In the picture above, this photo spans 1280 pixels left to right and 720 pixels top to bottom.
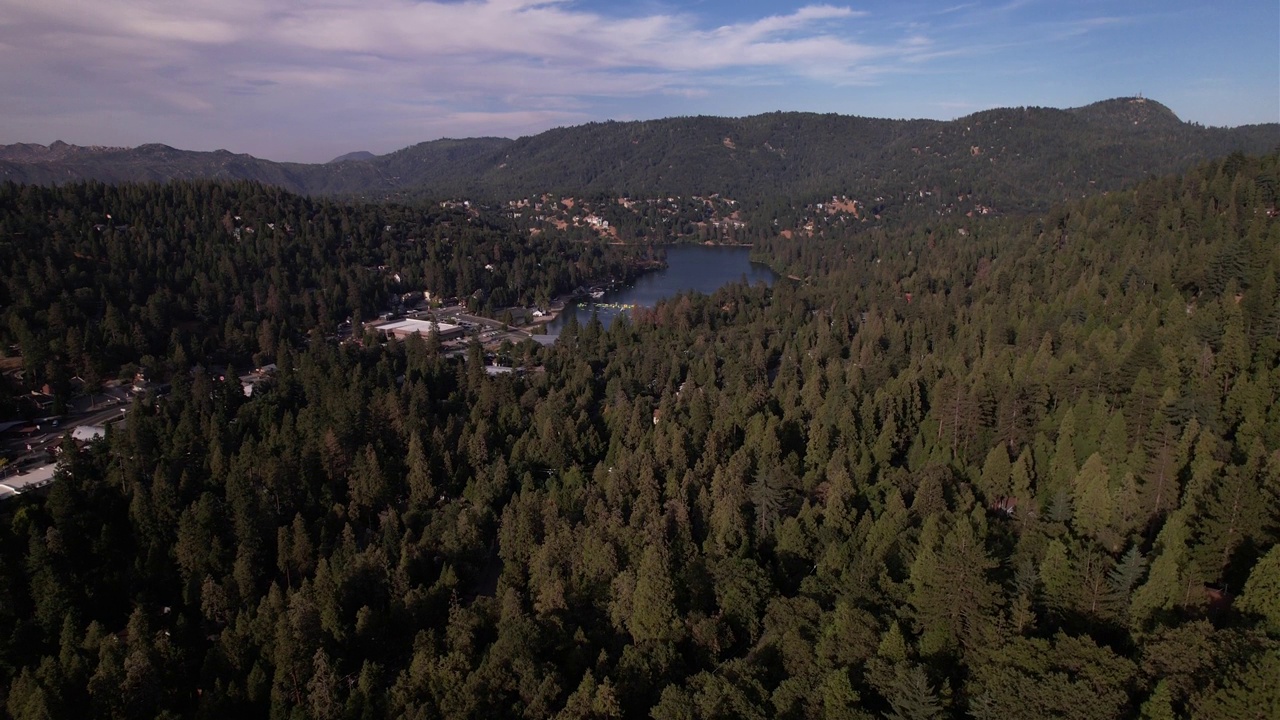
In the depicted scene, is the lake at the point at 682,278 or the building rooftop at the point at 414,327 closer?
the building rooftop at the point at 414,327

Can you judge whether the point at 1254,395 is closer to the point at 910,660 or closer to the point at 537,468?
the point at 910,660

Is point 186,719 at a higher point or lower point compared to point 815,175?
lower

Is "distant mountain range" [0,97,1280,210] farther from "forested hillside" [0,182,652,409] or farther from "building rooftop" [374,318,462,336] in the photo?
"building rooftop" [374,318,462,336]

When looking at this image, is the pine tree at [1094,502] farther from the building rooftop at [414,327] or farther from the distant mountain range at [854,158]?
the distant mountain range at [854,158]

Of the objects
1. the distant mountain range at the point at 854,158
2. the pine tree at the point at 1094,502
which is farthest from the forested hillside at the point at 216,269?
the distant mountain range at the point at 854,158

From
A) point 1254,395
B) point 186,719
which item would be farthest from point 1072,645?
point 186,719
